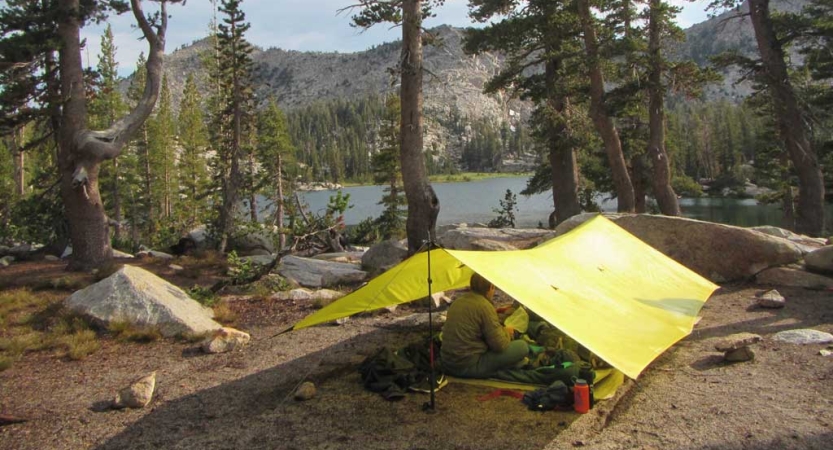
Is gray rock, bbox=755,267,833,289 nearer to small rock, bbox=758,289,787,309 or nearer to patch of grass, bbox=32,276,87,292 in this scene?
small rock, bbox=758,289,787,309

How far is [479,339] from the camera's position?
587 centimetres

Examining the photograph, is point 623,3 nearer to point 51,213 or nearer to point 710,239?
point 710,239

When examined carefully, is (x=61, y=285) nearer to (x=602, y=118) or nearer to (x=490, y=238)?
(x=490, y=238)

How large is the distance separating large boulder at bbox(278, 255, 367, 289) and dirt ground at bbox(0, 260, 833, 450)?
13.3ft

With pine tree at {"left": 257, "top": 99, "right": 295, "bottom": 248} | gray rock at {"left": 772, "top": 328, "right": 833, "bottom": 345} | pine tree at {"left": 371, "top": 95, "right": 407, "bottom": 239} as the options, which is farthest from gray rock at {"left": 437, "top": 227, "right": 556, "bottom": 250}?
pine tree at {"left": 257, "top": 99, "right": 295, "bottom": 248}

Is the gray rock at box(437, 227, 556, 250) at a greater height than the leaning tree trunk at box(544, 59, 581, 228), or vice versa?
the leaning tree trunk at box(544, 59, 581, 228)

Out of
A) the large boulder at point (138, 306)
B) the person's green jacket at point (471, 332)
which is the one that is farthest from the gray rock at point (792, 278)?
the large boulder at point (138, 306)

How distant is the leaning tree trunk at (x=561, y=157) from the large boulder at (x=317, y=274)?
911 centimetres

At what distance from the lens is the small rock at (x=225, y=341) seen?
7562 millimetres

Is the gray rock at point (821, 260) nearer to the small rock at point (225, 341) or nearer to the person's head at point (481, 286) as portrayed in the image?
the person's head at point (481, 286)

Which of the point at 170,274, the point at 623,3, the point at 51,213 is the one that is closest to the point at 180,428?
the point at 170,274

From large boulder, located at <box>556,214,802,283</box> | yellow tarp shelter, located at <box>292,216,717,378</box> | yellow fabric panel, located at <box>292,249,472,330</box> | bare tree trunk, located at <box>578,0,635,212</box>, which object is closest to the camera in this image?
yellow tarp shelter, located at <box>292,216,717,378</box>

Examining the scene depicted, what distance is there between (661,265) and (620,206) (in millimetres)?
8157

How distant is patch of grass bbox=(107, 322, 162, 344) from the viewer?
7930 mm
